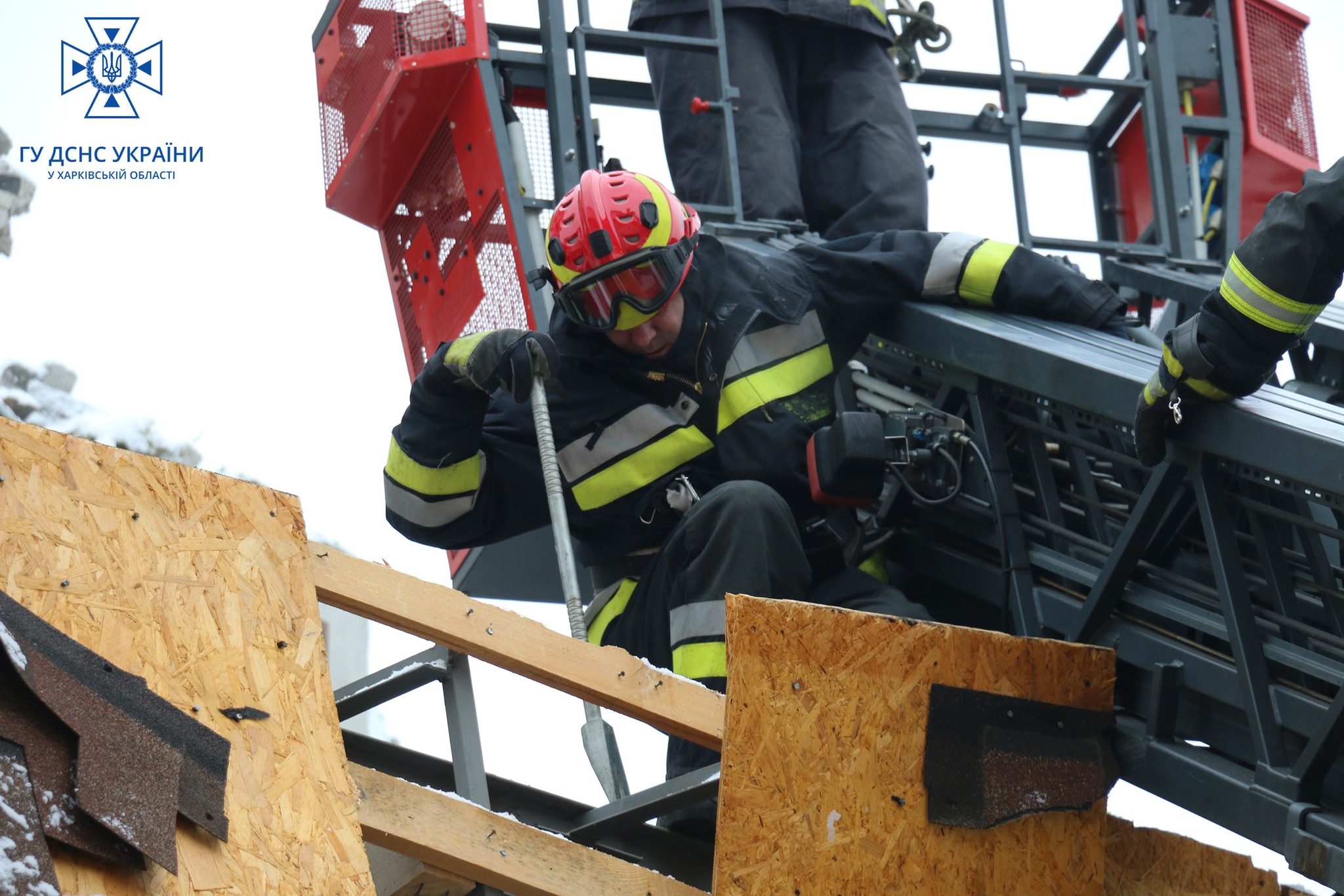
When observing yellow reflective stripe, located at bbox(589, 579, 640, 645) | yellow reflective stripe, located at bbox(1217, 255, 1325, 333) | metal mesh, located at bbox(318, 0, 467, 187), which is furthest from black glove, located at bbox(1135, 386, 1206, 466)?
metal mesh, located at bbox(318, 0, 467, 187)

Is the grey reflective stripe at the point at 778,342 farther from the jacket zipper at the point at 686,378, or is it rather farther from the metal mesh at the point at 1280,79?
the metal mesh at the point at 1280,79

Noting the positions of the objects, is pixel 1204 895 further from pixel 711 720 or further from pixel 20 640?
pixel 20 640

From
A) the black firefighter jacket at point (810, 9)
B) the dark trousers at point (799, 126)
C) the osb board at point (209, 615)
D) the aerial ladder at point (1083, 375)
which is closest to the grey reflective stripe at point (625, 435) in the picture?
the aerial ladder at point (1083, 375)

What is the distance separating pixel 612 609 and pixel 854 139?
2.43 metres

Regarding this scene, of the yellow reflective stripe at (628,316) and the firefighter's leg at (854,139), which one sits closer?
the yellow reflective stripe at (628,316)

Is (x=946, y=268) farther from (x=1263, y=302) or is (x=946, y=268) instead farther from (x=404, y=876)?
(x=404, y=876)

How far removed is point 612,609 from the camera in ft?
15.3

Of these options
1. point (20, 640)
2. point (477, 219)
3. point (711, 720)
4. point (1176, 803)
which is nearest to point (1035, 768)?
point (1176, 803)

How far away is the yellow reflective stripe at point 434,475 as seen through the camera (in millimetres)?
4723

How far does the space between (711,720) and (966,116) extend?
442cm

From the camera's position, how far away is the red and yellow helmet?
4.53m

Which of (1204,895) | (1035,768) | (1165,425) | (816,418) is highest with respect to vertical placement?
(1165,425)

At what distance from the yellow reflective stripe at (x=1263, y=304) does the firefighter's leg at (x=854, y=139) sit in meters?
2.77

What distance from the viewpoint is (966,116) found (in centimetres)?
704
